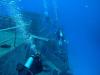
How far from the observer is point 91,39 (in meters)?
29.7

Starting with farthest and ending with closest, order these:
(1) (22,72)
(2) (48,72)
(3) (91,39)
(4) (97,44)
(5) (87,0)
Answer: (5) (87,0)
(3) (91,39)
(4) (97,44)
(2) (48,72)
(1) (22,72)

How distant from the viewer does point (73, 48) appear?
31.7 m

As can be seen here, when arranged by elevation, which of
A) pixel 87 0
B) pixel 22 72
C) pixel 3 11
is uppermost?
pixel 87 0

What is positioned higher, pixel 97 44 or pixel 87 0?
pixel 87 0

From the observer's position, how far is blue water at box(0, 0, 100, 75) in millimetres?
27641

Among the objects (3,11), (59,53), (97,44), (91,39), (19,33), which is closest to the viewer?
(19,33)

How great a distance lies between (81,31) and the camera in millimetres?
32188

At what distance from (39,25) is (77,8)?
71.8 feet

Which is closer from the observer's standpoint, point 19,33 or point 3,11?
point 19,33

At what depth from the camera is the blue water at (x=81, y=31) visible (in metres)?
27.6

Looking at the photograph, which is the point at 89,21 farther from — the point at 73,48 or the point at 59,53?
the point at 59,53

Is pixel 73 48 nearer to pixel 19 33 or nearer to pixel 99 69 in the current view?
pixel 99 69

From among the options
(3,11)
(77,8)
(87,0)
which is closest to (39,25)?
(3,11)

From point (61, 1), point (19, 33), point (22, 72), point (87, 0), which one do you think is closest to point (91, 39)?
point (87, 0)
